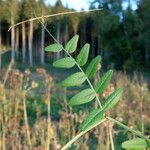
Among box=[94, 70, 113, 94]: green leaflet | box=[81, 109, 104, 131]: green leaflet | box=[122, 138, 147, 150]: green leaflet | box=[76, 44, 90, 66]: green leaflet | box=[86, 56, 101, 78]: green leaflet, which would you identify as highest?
box=[76, 44, 90, 66]: green leaflet

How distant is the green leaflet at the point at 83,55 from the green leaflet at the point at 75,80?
0.6 inches

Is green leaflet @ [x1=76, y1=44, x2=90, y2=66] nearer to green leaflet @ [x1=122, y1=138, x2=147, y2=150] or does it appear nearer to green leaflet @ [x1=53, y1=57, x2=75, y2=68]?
green leaflet @ [x1=53, y1=57, x2=75, y2=68]

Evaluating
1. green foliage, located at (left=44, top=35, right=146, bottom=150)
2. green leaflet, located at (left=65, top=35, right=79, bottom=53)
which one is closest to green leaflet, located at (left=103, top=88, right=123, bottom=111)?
green foliage, located at (left=44, top=35, right=146, bottom=150)

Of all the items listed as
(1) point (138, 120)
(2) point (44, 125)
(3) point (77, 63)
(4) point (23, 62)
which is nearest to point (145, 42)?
(4) point (23, 62)

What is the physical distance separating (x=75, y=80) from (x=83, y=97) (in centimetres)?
4

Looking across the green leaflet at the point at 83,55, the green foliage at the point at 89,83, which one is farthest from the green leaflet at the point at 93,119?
the green leaflet at the point at 83,55

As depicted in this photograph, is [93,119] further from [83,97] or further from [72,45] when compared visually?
[72,45]

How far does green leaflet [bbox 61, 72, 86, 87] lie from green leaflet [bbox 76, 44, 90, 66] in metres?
0.01

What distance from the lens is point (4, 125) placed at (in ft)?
6.97

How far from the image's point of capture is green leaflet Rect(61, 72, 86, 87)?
54 centimetres

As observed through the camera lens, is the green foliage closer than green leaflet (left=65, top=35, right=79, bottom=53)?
Yes

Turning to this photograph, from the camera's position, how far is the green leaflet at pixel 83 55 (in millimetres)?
571

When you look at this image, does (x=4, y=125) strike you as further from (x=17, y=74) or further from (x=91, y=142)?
(x=91, y=142)

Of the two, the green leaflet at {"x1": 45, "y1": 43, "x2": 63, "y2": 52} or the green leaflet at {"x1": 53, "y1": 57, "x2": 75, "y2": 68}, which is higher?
the green leaflet at {"x1": 45, "y1": 43, "x2": 63, "y2": 52}
